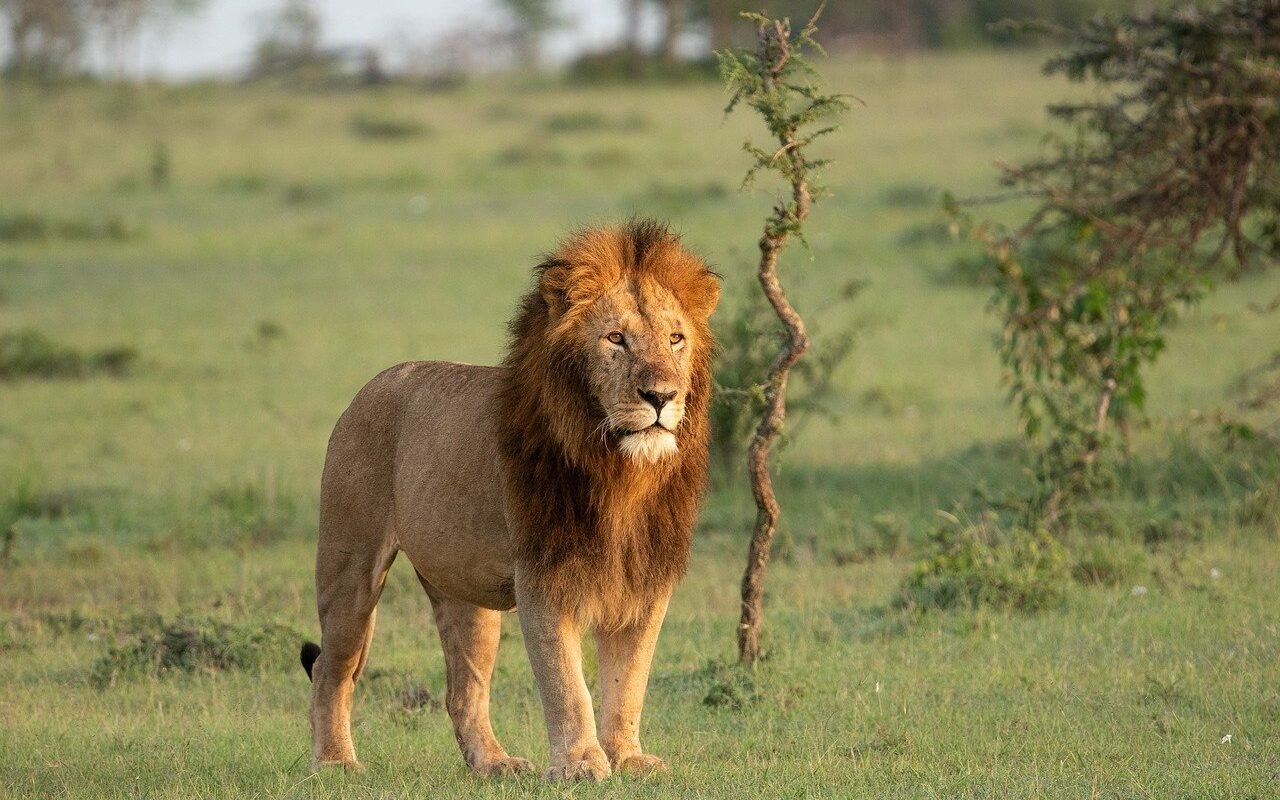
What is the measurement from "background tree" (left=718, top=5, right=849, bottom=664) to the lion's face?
3.46 ft

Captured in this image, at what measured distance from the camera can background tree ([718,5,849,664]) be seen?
5797mm

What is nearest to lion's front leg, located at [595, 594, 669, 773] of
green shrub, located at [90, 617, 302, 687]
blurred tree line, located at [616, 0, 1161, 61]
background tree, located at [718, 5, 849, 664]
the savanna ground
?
the savanna ground

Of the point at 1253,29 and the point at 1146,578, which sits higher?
the point at 1253,29

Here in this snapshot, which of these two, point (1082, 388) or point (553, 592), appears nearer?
point (553, 592)

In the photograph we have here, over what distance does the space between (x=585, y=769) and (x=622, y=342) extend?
1.06 meters

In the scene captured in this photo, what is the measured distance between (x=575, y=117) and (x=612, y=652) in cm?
2490

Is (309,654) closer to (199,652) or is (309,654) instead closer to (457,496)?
(457,496)

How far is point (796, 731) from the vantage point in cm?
546

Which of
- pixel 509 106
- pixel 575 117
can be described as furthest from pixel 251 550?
pixel 509 106

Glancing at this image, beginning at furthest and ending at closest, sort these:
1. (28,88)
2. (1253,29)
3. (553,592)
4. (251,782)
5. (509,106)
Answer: (28,88), (509,106), (1253,29), (251,782), (553,592)

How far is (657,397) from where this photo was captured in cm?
439

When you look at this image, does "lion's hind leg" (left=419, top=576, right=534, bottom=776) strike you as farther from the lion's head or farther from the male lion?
the lion's head

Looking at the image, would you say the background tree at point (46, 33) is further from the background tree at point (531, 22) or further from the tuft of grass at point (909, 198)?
the tuft of grass at point (909, 198)

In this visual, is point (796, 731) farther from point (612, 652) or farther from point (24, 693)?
point (24, 693)
